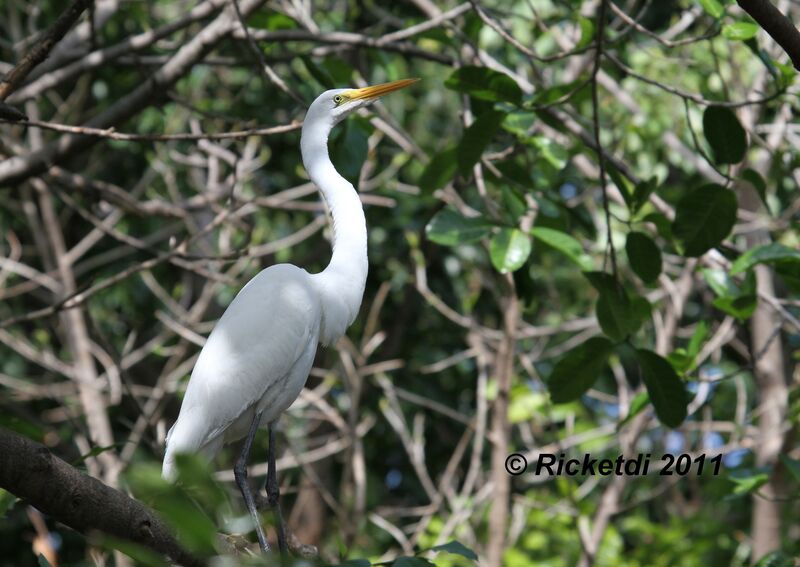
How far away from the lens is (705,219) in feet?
8.05

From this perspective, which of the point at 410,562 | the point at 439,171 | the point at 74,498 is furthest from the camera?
the point at 439,171

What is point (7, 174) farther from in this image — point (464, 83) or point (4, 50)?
point (4, 50)

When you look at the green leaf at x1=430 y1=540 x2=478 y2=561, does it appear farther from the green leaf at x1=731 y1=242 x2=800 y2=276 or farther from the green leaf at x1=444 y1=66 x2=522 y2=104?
the green leaf at x1=444 y1=66 x2=522 y2=104

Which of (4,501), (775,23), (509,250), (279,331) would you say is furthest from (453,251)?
(775,23)

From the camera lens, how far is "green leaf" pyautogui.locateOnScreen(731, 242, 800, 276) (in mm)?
2467

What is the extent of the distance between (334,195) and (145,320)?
4103 mm

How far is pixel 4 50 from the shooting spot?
5902 mm

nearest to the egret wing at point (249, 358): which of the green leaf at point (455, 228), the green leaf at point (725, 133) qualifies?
the green leaf at point (455, 228)

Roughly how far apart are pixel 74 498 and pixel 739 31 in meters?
1.99

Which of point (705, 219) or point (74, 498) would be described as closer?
point (74, 498)

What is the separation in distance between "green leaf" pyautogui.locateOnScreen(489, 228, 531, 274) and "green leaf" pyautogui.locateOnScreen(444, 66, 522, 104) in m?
0.37

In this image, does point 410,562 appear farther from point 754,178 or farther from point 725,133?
Answer: point 754,178

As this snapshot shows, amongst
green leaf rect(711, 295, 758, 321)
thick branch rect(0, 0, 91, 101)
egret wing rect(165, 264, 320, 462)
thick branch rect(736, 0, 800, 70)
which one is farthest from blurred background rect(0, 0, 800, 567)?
thick branch rect(736, 0, 800, 70)

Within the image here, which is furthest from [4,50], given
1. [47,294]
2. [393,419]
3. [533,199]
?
[533,199]
